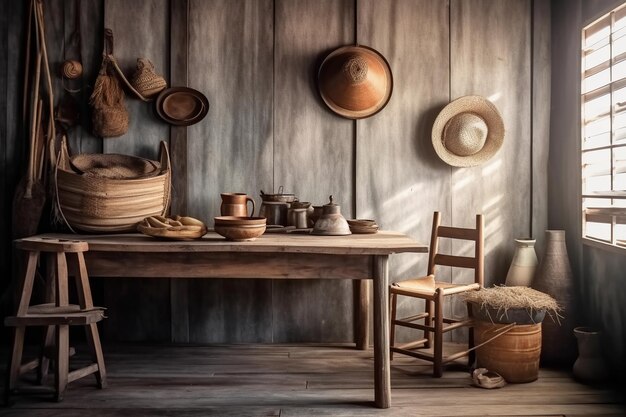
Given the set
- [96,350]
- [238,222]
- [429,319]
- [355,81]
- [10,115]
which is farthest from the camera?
[10,115]

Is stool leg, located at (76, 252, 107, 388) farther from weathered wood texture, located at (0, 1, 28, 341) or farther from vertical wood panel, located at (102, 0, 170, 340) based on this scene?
weathered wood texture, located at (0, 1, 28, 341)

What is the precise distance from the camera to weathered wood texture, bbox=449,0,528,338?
443 cm

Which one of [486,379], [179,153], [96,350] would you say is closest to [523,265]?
[486,379]

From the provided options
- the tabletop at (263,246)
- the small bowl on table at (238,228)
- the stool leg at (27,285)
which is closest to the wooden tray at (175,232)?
the tabletop at (263,246)

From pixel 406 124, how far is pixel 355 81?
0.54 metres

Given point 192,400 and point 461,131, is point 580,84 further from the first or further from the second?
point 192,400

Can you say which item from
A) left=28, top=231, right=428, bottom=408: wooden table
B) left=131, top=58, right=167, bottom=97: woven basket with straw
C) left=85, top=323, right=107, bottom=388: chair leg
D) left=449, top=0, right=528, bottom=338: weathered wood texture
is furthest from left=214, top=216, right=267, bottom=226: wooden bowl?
left=449, top=0, right=528, bottom=338: weathered wood texture

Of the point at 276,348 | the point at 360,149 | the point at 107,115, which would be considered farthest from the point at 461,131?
the point at 107,115

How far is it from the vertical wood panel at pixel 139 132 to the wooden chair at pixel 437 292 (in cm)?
178

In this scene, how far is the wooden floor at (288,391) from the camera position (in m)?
3.08

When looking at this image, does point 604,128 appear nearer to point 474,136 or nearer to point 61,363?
point 474,136

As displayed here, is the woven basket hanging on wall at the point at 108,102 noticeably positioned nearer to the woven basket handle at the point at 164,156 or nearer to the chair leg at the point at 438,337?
the woven basket handle at the point at 164,156

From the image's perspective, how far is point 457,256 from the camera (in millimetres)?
4098

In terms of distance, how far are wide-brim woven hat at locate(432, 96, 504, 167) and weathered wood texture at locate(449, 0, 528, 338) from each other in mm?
120
